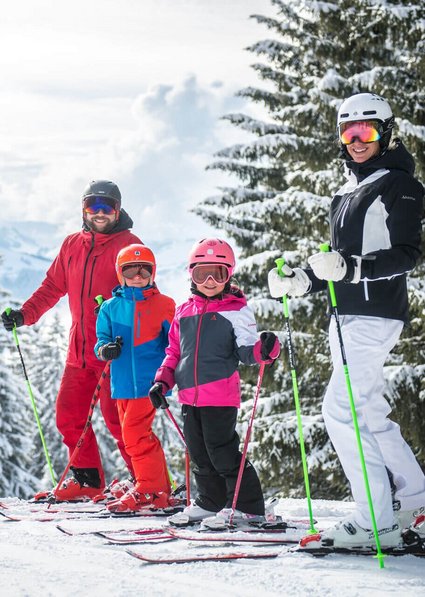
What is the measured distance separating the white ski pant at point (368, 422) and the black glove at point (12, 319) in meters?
3.43

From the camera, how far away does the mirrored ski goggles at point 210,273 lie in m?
4.98

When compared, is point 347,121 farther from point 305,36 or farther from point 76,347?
point 305,36

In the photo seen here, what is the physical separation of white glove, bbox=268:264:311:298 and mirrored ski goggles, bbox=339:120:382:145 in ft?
2.48

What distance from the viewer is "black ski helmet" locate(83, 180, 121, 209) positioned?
628cm

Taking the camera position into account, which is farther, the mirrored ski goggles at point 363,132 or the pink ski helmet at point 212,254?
the pink ski helmet at point 212,254

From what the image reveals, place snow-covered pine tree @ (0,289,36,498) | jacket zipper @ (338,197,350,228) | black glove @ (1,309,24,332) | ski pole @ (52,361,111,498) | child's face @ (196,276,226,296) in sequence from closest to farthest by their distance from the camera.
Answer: jacket zipper @ (338,197,350,228), child's face @ (196,276,226,296), ski pole @ (52,361,111,498), black glove @ (1,309,24,332), snow-covered pine tree @ (0,289,36,498)

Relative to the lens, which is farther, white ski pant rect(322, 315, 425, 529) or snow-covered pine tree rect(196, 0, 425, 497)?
snow-covered pine tree rect(196, 0, 425, 497)

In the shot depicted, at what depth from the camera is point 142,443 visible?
5.64 metres

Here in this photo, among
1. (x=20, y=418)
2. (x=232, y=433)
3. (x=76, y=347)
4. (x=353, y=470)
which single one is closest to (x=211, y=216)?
(x=20, y=418)

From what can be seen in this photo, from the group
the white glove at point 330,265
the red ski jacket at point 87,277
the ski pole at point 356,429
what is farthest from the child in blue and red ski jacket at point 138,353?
the white glove at point 330,265

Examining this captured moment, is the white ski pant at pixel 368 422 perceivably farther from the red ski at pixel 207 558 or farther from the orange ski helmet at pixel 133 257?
the orange ski helmet at pixel 133 257

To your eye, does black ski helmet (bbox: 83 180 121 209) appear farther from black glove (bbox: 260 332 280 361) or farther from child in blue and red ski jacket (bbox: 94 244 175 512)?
black glove (bbox: 260 332 280 361)

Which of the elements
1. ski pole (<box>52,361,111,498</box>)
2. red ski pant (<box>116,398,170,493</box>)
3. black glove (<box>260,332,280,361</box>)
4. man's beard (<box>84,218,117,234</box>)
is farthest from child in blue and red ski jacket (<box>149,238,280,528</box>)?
man's beard (<box>84,218,117,234</box>)

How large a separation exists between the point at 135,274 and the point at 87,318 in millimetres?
742
